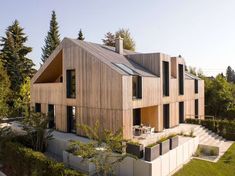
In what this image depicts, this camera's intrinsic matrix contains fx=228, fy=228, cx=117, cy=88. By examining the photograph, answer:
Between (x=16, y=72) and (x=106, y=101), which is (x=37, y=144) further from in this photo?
(x=16, y=72)

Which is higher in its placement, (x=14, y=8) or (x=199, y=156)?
(x=14, y=8)

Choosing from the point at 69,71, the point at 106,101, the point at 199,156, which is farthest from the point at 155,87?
the point at 69,71

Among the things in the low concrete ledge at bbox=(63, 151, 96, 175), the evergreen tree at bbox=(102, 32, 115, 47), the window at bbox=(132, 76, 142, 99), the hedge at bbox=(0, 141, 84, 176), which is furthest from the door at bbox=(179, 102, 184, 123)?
the evergreen tree at bbox=(102, 32, 115, 47)

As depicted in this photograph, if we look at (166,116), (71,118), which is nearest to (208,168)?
(166,116)

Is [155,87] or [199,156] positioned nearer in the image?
[199,156]

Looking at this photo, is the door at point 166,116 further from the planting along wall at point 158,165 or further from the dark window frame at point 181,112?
the planting along wall at point 158,165

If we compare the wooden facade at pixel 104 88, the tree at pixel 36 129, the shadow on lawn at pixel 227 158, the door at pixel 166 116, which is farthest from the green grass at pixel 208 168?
the tree at pixel 36 129

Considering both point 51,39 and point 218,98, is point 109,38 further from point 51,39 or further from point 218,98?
point 218,98
